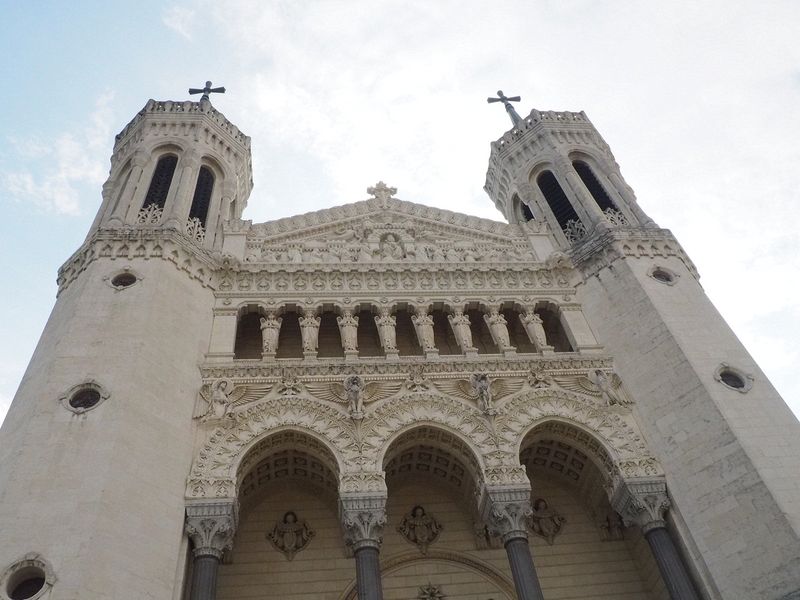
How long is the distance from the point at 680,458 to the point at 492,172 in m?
16.2

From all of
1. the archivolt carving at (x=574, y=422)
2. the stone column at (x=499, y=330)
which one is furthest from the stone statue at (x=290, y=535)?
the stone column at (x=499, y=330)

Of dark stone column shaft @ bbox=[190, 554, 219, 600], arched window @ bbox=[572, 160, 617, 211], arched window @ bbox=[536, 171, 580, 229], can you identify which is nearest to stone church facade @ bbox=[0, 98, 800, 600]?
dark stone column shaft @ bbox=[190, 554, 219, 600]

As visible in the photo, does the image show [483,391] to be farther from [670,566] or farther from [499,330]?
[670,566]

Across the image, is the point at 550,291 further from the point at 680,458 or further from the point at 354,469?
the point at 354,469

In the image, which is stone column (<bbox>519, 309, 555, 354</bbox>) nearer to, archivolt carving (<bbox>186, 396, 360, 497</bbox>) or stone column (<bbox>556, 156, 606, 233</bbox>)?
stone column (<bbox>556, 156, 606, 233</bbox>)

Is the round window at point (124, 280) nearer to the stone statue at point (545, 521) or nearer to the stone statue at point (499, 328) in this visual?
the stone statue at point (499, 328)

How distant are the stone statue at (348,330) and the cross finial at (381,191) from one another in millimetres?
7040

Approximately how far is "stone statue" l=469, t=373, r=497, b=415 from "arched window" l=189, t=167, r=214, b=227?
35.1 ft

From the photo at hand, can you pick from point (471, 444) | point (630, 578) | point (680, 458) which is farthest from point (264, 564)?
point (680, 458)

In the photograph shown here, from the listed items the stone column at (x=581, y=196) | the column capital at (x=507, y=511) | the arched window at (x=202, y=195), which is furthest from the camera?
the arched window at (x=202, y=195)

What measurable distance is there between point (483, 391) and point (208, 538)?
23.4 ft

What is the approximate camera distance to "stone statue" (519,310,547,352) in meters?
18.1

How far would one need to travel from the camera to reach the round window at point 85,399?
13898 millimetres

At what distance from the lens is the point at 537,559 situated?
16.2 metres
